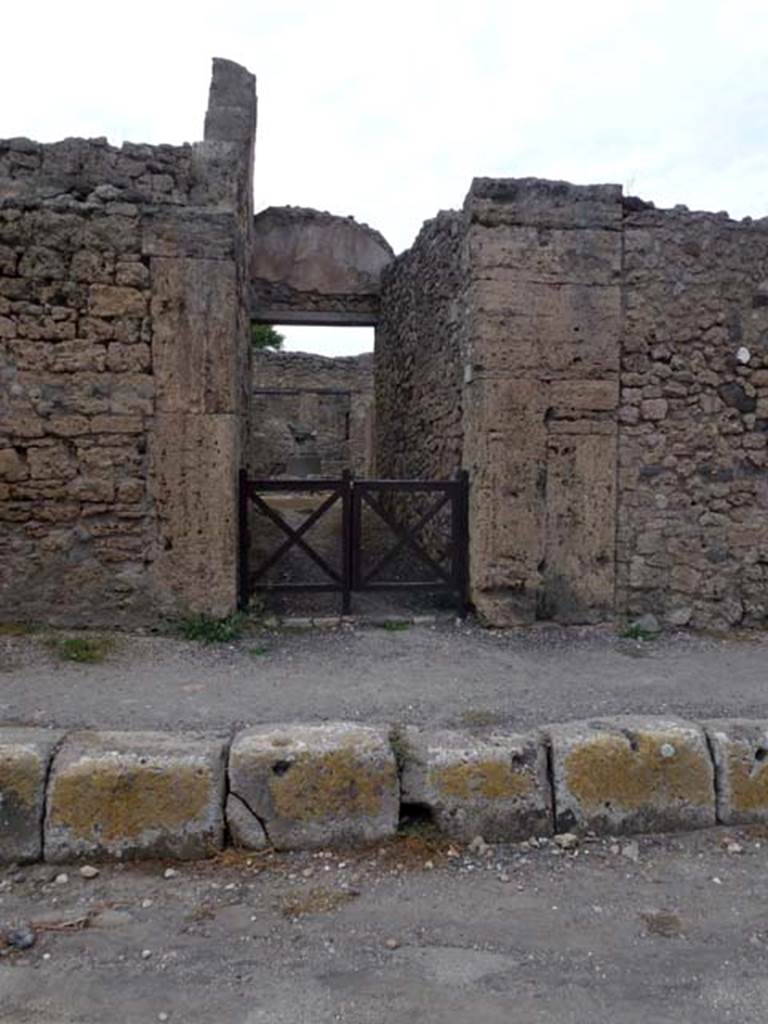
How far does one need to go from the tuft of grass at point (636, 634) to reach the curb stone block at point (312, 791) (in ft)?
9.69

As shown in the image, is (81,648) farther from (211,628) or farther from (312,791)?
(312,791)

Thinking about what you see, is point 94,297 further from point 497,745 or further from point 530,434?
point 497,745

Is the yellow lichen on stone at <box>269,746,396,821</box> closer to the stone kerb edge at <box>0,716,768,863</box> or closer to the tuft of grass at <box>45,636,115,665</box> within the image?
the stone kerb edge at <box>0,716,768,863</box>

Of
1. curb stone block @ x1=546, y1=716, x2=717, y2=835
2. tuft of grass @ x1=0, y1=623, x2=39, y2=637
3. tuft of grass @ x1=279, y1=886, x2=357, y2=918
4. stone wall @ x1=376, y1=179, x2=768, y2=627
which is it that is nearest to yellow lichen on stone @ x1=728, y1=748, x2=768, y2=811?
curb stone block @ x1=546, y1=716, x2=717, y2=835

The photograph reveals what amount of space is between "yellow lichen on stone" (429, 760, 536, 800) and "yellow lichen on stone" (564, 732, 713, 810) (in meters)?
0.24

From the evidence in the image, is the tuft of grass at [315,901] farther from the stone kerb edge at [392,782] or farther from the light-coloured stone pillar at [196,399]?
the light-coloured stone pillar at [196,399]

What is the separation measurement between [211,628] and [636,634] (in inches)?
123

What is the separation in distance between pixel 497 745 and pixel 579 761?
14.6 inches

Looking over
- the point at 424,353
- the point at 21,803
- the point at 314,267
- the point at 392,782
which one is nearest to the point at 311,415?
the point at 314,267

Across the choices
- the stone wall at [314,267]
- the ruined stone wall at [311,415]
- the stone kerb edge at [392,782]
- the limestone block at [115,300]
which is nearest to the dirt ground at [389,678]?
the stone kerb edge at [392,782]

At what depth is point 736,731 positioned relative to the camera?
11.9 ft

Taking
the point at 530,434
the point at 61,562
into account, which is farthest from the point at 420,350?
the point at 61,562

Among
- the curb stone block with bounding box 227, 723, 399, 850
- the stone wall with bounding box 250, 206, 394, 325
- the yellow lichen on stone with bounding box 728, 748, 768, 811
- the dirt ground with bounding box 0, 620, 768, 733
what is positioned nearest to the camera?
the curb stone block with bounding box 227, 723, 399, 850

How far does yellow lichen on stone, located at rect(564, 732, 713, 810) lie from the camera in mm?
3424
